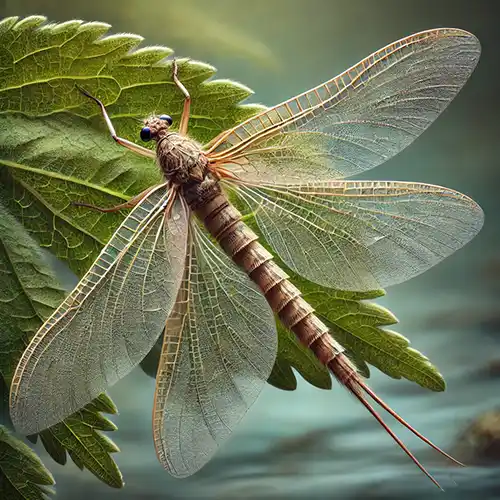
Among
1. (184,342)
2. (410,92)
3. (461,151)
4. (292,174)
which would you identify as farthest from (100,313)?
(461,151)

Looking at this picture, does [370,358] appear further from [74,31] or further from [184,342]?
[74,31]

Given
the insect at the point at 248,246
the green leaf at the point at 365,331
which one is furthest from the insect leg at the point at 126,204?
the green leaf at the point at 365,331

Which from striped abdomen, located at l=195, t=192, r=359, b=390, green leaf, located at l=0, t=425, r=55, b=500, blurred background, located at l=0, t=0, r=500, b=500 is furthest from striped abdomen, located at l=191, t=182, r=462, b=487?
green leaf, located at l=0, t=425, r=55, b=500

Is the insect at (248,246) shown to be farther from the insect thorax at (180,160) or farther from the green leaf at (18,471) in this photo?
the green leaf at (18,471)

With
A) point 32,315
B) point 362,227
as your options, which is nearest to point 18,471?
point 32,315

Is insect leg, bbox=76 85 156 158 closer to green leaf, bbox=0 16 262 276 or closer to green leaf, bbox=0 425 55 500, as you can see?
green leaf, bbox=0 16 262 276

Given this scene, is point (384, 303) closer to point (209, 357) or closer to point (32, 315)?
point (209, 357)
